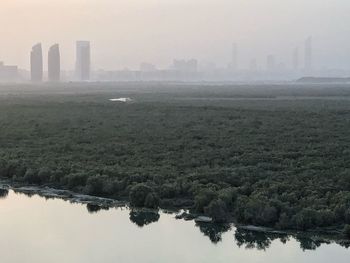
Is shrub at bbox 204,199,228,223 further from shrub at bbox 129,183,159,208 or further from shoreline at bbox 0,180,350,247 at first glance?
shrub at bbox 129,183,159,208

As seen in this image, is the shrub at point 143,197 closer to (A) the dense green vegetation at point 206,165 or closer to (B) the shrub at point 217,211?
(A) the dense green vegetation at point 206,165

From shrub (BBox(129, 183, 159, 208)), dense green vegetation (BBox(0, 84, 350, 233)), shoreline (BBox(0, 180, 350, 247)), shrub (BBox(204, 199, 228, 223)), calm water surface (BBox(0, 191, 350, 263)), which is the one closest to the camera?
calm water surface (BBox(0, 191, 350, 263))

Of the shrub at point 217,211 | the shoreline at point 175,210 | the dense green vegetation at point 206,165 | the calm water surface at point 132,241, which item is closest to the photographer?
the calm water surface at point 132,241

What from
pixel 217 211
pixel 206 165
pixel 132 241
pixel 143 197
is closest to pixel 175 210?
pixel 143 197

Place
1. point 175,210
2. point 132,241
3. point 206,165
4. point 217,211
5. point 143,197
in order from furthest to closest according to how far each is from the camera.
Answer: point 206,165, point 143,197, point 175,210, point 217,211, point 132,241

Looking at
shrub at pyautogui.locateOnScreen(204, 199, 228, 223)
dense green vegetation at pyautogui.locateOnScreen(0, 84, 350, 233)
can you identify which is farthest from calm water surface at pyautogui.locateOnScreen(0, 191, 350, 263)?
dense green vegetation at pyautogui.locateOnScreen(0, 84, 350, 233)

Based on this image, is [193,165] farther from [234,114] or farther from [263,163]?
[234,114]

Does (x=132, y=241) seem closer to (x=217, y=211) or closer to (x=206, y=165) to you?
(x=217, y=211)

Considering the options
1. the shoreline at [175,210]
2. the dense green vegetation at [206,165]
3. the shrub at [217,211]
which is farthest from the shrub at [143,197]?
the shrub at [217,211]
